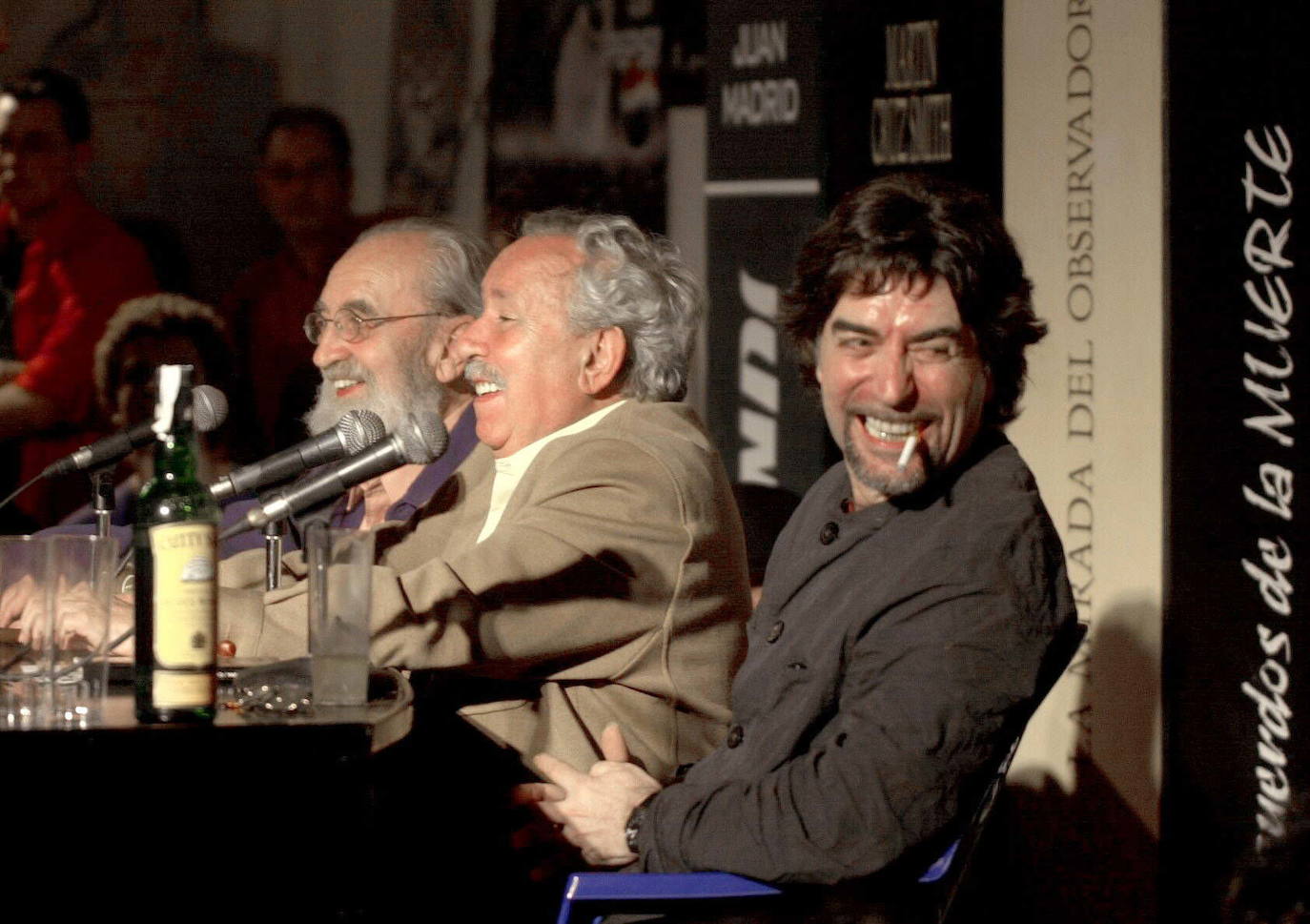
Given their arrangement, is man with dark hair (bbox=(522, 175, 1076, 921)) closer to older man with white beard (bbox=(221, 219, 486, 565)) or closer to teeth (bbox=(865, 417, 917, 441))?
teeth (bbox=(865, 417, 917, 441))

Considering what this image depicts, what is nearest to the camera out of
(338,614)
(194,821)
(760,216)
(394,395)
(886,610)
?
(194,821)

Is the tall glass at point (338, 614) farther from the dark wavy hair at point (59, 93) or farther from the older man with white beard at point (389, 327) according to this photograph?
the dark wavy hair at point (59, 93)

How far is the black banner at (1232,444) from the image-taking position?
2947 millimetres

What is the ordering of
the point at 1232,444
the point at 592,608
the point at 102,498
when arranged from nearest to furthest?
the point at 592,608 → the point at 102,498 → the point at 1232,444

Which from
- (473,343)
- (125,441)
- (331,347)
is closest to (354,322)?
(331,347)

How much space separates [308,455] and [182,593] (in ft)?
2.88

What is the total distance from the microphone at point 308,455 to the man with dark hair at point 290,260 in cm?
210

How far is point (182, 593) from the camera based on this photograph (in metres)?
1.77

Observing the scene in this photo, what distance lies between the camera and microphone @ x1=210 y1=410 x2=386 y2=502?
2.51 metres

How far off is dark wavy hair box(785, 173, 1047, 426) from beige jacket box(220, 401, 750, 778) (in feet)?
1.78

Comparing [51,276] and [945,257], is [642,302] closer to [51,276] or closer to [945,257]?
[945,257]

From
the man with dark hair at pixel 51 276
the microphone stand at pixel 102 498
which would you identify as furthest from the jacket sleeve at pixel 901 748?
the man with dark hair at pixel 51 276

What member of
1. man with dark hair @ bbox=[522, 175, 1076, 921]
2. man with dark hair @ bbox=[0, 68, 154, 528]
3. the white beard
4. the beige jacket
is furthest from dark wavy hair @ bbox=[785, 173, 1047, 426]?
man with dark hair @ bbox=[0, 68, 154, 528]

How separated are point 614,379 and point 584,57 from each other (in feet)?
6.27
